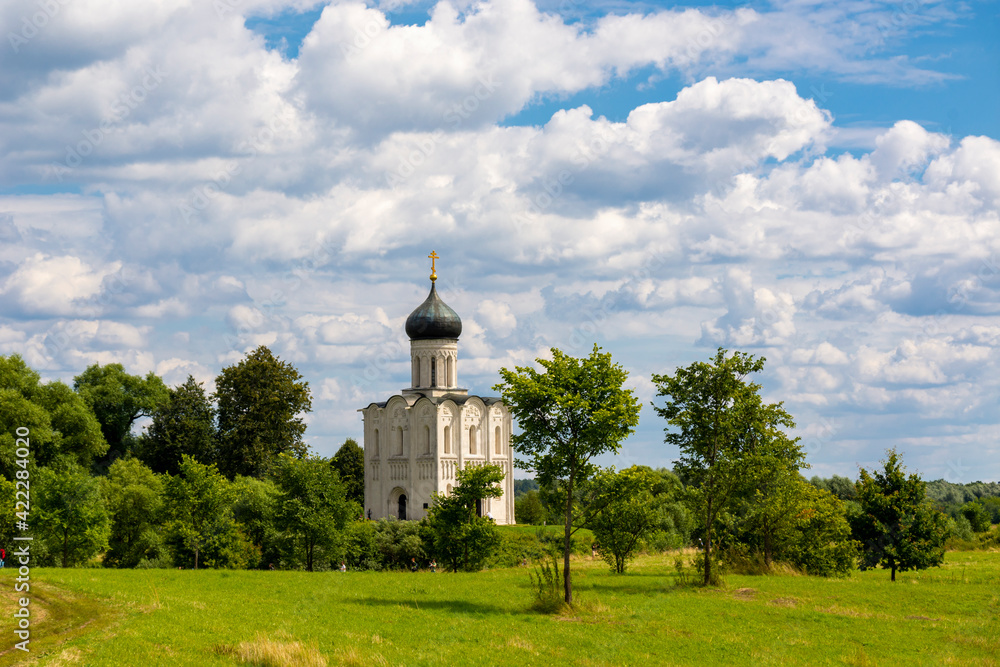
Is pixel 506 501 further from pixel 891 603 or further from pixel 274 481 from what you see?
pixel 891 603

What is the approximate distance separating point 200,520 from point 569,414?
843 inches

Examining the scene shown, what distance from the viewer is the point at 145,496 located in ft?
165

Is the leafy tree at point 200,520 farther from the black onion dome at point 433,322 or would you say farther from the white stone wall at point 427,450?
the black onion dome at point 433,322

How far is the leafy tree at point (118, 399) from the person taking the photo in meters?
72.0

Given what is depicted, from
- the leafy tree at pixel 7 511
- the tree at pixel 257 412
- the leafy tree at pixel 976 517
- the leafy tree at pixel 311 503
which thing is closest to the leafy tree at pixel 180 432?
the tree at pixel 257 412

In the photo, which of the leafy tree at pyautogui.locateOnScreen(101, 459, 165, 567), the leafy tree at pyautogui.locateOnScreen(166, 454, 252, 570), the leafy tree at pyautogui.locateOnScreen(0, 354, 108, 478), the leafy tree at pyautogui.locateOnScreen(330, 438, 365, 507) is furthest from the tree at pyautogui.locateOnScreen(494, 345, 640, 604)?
the leafy tree at pyautogui.locateOnScreen(330, 438, 365, 507)

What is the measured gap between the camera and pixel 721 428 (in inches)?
1312

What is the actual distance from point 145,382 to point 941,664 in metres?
62.5

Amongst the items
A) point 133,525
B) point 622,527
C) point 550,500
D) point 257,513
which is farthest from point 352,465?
point 550,500

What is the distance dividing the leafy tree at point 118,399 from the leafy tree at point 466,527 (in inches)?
1455

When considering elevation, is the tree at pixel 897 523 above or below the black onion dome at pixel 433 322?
below

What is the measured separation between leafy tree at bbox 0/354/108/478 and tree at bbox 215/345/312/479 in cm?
945

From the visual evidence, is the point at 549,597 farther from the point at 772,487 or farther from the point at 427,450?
the point at 427,450

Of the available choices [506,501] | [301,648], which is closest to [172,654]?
[301,648]
